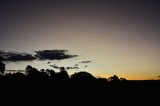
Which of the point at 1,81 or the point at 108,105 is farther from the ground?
the point at 1,81

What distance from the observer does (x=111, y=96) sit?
6069 cm

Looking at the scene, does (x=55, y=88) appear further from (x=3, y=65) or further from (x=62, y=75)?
(x=62, y=75)

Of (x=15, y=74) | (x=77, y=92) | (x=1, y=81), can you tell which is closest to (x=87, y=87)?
(x=77, y=92)

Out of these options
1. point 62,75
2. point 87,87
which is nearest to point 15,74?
point 62,75

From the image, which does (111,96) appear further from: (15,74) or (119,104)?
(15,74)

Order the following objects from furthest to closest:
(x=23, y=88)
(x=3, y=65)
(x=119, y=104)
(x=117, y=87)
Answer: (x=3, y=65) < (x=23, y=88) < (x=117, y=87) < (x=119, y=104)

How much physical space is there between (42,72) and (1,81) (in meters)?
37.4

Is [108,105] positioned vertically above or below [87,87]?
below

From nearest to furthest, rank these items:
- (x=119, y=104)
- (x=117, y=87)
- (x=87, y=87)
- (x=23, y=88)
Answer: (x=119, y=104) → (x=117, y=87) → (x=87, y=87) → (x=23, y=88)

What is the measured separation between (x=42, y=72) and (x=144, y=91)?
69.3 m

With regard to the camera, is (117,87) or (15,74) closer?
(117,87)

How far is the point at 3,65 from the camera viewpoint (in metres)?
87.2

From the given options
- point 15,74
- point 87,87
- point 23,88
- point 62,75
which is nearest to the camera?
point 87,87

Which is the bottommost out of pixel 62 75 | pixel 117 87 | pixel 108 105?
pixel 108 105
